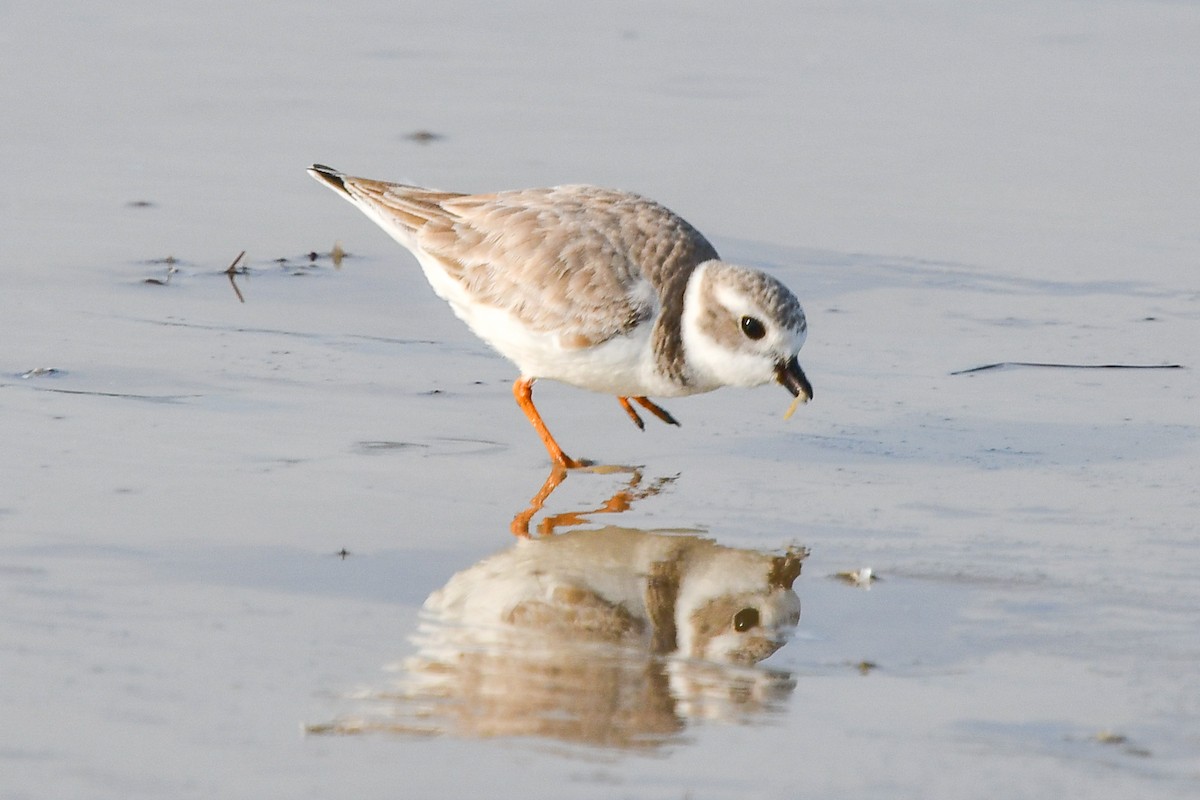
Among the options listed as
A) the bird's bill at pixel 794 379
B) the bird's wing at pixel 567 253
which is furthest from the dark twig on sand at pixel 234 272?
the bird's bill at pixel 794 379

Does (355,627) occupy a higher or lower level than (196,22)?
lower

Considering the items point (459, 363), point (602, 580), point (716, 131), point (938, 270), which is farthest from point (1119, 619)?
point (716, 131)

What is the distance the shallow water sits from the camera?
13.4 ft

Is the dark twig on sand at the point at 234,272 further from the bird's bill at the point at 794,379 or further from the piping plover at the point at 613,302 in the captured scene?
the bird's bill at the point at 794,379

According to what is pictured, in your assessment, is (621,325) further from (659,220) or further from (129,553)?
(129,553)

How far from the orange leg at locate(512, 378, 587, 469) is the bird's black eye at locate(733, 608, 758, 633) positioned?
4.96ft

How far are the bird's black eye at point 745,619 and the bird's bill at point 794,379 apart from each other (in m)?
1.61

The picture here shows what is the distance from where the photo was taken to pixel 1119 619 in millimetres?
4898

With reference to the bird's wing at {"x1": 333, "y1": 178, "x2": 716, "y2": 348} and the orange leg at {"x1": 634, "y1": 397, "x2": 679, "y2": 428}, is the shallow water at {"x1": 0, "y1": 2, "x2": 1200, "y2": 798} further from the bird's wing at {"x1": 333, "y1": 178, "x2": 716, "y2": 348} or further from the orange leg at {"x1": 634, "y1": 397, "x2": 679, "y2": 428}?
the bird's wing at {"x1": 333, "y1": 178, "x2": 716, "y2": 348}

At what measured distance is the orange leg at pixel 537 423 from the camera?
638 centimetres

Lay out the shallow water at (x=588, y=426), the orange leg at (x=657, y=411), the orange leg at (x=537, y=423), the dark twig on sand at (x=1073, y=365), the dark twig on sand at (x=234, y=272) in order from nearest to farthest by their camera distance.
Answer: the shallow water at (x=588, y=426)
the orange leg at (x=537, y=423)
the orange leg at (x=657, y=411)
the dark twig on sand at (x=1073, y=365)
the dark twig on sand at (x=234, y=272)

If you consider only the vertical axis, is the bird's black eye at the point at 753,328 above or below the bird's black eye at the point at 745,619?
above

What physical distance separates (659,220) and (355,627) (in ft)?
9.00

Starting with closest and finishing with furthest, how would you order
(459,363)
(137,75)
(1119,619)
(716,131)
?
(1119,619)
(459,363)
(716,131)
(137,75)
